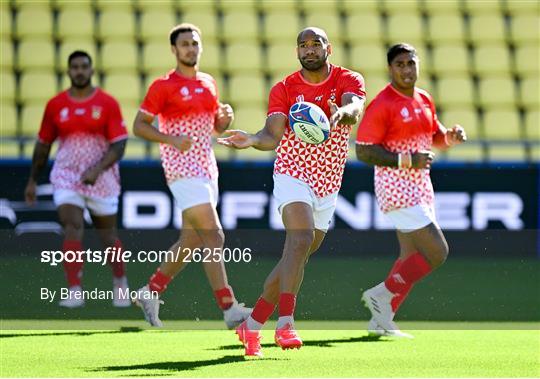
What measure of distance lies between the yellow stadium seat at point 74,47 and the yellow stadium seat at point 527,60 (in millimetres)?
6338

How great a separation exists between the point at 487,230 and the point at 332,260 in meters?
1.87

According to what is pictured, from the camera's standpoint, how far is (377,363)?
7.63 m

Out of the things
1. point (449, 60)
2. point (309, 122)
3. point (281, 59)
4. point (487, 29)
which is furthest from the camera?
point (487, 29)

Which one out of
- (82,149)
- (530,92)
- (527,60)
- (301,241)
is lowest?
(301,241)

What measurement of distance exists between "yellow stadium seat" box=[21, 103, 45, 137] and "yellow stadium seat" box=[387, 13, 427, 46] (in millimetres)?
5468

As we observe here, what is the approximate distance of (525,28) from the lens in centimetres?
1980

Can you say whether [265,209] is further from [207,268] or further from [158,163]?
[207,268]

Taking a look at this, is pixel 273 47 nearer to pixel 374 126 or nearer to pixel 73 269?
pixel 73 269

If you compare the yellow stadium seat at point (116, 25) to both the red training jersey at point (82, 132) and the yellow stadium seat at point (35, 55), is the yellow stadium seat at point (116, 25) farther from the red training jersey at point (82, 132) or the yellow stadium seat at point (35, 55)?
the red training jersey at point (82, 132)

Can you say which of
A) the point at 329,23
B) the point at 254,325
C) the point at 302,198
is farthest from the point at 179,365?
the point at 329,23

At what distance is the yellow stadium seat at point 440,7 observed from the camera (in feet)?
65.0

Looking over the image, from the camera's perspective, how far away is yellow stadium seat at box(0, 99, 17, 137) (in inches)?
679

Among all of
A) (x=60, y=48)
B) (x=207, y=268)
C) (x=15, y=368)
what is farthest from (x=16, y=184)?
(x=15, y=368)

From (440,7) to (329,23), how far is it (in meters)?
1.92
